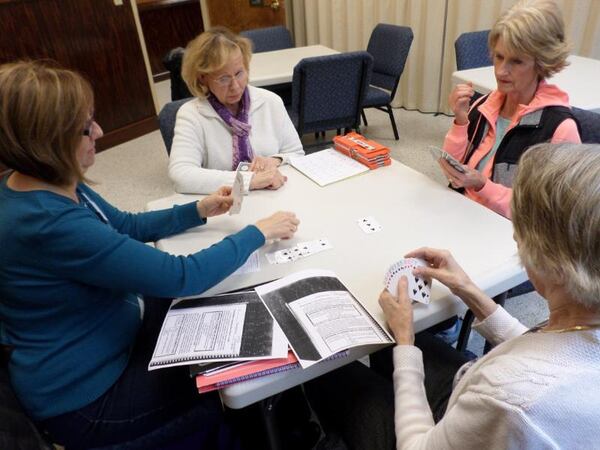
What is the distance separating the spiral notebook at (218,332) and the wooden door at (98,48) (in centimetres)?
316

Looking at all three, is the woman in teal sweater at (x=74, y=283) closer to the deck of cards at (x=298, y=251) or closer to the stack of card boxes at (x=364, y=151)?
the deck of cards at (x=298, y=251)

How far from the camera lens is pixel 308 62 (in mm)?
2635

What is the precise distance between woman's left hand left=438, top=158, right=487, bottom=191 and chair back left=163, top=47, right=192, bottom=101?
7.49ft

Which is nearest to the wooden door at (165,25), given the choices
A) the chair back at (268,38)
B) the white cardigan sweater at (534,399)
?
the chair back at (268,38)

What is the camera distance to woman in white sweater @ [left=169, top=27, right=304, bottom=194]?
1.59 m

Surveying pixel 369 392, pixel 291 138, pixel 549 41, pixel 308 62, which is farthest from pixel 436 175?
pixel 369 392

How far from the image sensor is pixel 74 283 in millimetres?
945

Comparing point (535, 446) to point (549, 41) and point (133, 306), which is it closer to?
point (133, 306)

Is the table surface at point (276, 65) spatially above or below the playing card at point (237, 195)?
below

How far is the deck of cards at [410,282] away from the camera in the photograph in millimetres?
958

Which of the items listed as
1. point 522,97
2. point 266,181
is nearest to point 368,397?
point 266,181

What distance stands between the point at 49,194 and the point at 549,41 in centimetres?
143

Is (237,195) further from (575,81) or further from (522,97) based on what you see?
(575,81)

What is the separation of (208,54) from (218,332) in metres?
1.16
